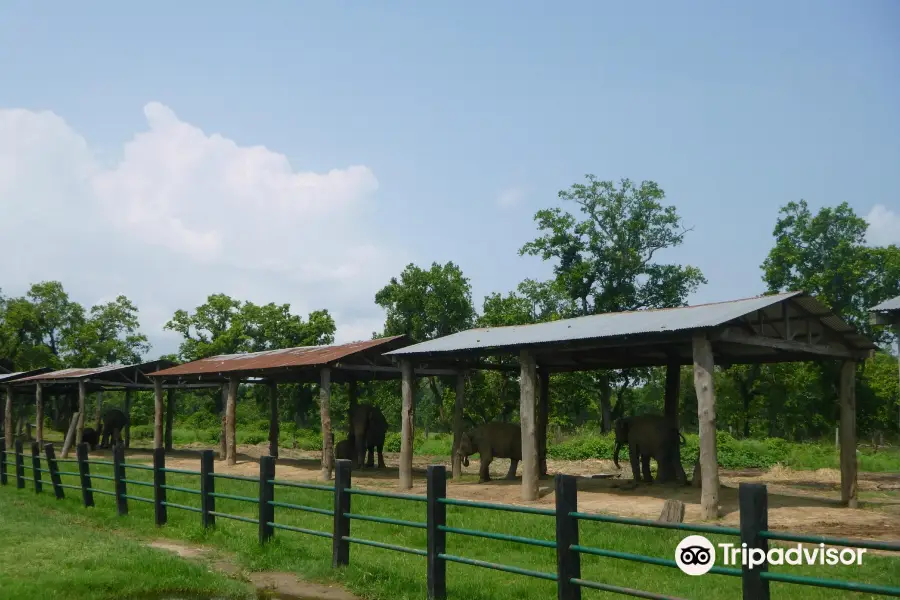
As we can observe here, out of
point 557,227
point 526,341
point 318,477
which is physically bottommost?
point 318,477

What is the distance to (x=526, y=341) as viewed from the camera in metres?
15.9

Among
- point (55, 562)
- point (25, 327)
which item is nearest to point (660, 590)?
point (55, 562)

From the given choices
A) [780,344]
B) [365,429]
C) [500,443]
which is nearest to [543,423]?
[500,443]

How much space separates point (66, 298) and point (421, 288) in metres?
29.1

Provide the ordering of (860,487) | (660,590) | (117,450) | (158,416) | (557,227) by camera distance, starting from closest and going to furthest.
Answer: (660,590) → (117,450) → (860,487) → (158,416) → (557,227)

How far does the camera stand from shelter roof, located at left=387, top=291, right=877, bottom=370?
44.8ft

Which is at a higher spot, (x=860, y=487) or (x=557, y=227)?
(x=557, y=227)

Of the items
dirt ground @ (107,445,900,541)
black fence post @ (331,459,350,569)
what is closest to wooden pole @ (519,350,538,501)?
dirt ground @ (107,445,900,541)

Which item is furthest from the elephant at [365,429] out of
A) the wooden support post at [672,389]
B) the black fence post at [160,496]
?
the black fence post at [160,496]

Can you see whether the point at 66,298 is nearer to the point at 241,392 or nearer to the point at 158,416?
the point at 241,392

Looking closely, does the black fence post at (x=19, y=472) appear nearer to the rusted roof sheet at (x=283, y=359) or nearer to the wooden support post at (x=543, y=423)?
the rusted roof sheet at (x=283, y=359)

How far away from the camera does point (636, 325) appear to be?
48.3 feet

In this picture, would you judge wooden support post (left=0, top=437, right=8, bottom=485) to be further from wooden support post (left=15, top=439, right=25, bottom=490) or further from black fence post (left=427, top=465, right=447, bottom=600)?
black fence post (left=427, top=465, right=447, bottom=600)

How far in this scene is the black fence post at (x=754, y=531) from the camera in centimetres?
522
